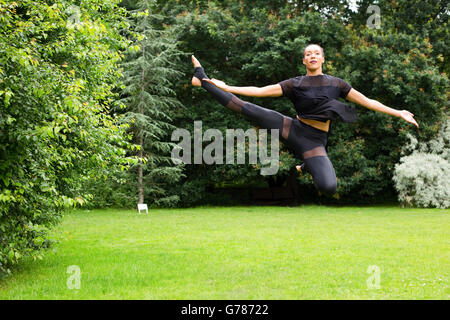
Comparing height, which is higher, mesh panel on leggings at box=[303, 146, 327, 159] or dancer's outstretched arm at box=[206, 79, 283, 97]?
dancer's outstretched arm at box=[206, 79, 283, 97]

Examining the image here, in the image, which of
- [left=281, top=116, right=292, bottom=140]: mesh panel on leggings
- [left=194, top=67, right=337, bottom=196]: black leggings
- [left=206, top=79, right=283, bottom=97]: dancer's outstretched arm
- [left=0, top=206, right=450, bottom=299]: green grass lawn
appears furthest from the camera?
[left=0, top=206, right=450, bottom=299]: green grass lawn

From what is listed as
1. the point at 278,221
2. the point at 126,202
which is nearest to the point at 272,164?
the point at 278,221

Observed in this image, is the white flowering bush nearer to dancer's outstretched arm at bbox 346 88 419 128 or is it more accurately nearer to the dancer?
dancer's outstretched arm at bbox 346 88 419 128

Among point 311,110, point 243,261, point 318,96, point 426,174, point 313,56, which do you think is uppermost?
point 313,56

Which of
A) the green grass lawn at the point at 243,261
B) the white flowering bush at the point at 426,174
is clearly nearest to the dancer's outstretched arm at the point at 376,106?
the green grass lawn at the point at 243,261

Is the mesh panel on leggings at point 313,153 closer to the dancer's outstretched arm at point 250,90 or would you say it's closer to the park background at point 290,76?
the dancer's outstretched arm at point 250,90

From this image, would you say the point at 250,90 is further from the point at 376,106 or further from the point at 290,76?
the point at 290,76

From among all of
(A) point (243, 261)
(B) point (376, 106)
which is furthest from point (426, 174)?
(B) point (376, 106)

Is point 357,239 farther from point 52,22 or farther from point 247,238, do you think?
point 52,22

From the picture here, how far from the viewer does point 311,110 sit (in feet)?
17.8

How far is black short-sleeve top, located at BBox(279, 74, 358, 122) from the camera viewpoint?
17.5 feet

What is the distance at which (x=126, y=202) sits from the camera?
781 inches

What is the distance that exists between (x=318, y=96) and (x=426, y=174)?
1532 centimetres

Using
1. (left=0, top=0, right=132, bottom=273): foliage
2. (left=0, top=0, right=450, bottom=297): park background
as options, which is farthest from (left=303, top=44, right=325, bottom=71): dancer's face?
(left=0, top=0, right=450, bottom=297): park background
